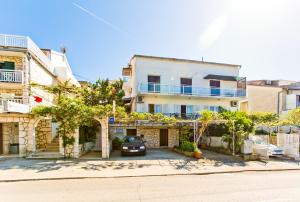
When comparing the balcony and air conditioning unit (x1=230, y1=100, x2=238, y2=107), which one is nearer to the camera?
the balcony

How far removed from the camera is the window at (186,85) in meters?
23.1

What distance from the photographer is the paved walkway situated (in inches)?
382

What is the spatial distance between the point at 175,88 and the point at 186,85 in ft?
6.55

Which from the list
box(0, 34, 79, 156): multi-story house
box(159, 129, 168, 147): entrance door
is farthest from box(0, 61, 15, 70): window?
box(159, 129, 168, 147): entrance door

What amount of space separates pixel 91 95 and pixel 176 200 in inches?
726

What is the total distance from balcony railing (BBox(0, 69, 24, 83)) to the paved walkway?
595 cm

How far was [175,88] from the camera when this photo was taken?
74.5ft

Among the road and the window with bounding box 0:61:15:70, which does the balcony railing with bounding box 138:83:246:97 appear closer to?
the window with bounding box 0:61:15:70

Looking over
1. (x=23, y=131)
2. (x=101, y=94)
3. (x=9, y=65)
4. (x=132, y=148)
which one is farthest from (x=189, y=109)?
(x=9, y=65)

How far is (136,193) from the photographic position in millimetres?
7027

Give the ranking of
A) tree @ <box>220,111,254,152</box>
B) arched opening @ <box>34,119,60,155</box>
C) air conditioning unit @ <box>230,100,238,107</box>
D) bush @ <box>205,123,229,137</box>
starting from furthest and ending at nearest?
air conditioning unit @ <box>230,100,238,107</box> < bush @ <box>205,123,229,137</box> < arched opening @ <box>34,119,60,155</box> < tree @ <box>220,111,254,152</box>

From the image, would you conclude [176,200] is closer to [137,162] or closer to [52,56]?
[137,162]

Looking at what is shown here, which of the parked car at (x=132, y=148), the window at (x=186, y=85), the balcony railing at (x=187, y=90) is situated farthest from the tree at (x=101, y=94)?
the parked car at (x=132, y=148)

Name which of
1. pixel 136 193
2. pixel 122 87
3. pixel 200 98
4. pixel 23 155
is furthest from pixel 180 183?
pixel 122 87
